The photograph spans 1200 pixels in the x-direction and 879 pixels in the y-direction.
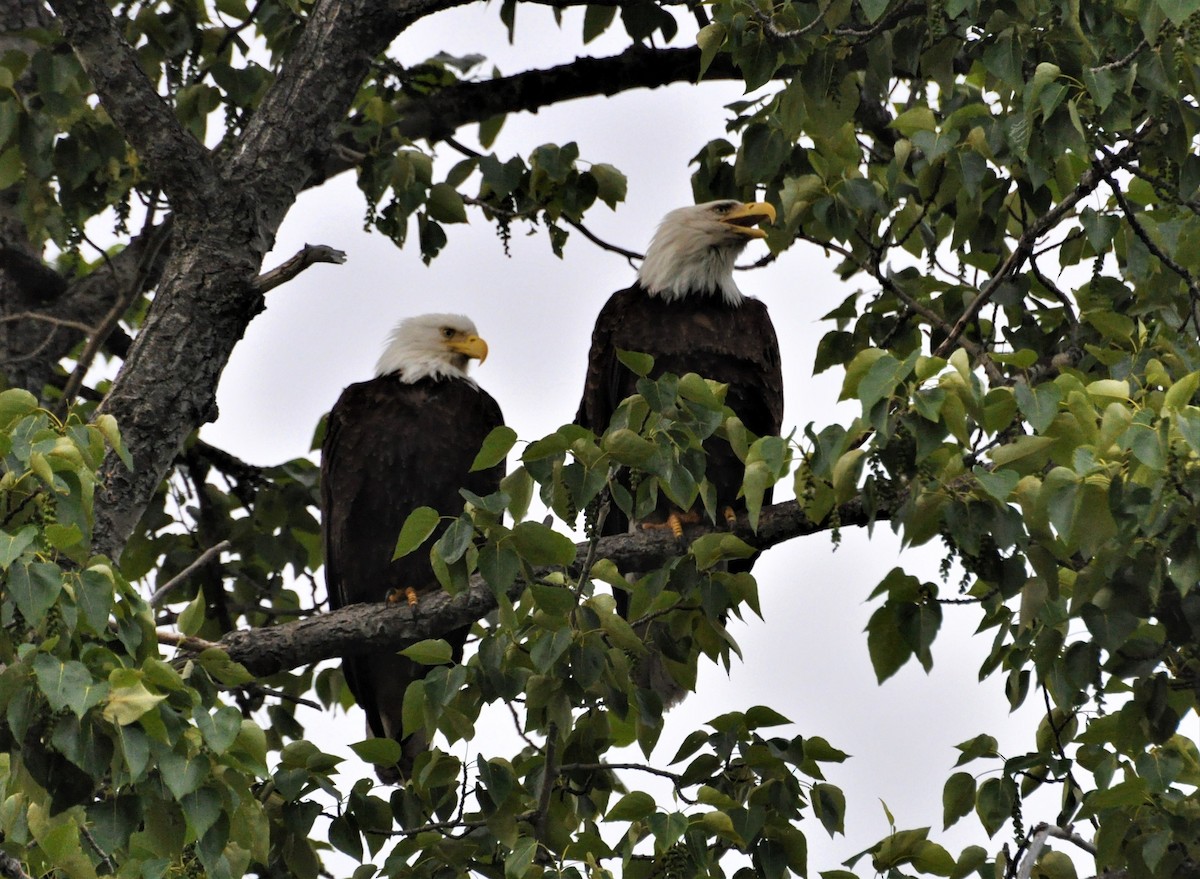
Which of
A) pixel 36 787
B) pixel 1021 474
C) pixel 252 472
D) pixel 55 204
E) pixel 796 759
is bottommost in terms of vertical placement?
pixel 36 787

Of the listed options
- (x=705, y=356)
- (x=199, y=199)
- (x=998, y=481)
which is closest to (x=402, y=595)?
(x=705, y=356)

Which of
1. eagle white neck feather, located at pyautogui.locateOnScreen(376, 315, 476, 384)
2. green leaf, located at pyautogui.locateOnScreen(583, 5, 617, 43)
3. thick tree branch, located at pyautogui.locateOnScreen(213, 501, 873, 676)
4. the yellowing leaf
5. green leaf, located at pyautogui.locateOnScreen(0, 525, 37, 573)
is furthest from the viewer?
eagle white neck feather, located at pyautogui.locateOnScreen(376, 315, 476, 384)

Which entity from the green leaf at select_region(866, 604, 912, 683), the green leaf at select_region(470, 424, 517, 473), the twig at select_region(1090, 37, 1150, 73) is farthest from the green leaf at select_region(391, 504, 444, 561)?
the twig at select_region(1090, 37, 1150, 73)

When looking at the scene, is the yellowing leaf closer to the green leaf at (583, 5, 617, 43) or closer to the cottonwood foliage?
the cottonwood foliage

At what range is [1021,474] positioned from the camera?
2.60 meters

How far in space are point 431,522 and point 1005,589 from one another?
99 centimetres

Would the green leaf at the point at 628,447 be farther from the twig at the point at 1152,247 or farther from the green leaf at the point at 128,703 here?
the twig at the point at 1152,247

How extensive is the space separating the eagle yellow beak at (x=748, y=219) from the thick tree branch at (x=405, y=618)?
1.41 m

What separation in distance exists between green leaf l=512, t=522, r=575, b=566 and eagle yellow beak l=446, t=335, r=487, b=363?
3.11 m

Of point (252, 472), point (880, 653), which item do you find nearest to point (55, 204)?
point (252, 472)

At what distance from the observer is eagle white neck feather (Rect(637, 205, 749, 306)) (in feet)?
16.8

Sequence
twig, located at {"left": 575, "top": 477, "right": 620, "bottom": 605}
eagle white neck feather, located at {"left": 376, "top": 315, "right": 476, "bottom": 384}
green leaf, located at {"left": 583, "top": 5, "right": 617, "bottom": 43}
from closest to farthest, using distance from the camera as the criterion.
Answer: twig, located at {"left": 575, "top": 477, "right": 620, "bottom": 605}
green leaf, located at {"left": 583, "top": 5, "right": 617, "bottom": 43}
eagle white neck feather, located at {"left": 376, "top": 315, "right": 476, "bottom": 384}

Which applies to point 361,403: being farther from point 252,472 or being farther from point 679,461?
point 679,461

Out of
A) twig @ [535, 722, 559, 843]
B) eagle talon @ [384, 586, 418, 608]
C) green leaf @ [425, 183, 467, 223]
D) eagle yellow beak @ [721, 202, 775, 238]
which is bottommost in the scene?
twig @ [535, 722, 559, 843]
